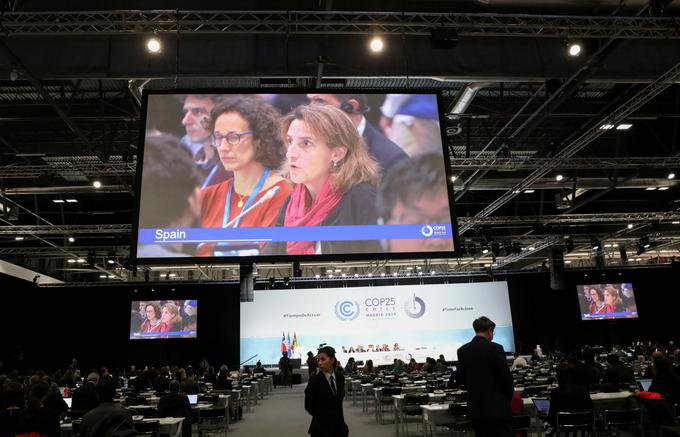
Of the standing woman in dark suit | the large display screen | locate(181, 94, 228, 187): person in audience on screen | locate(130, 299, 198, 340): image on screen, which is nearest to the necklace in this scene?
locate(181, 94, 228, 187): person in audience on screen

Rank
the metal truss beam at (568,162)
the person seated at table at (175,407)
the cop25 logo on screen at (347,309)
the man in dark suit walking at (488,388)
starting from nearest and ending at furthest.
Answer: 1. the man in dark suit walking at (488,388)
2. the person seated at table at (175,407)
3. the metal truss beam at (568,162)
4. the cop25 logo on screen at (347,309)

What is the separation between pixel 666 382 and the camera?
6070 millimetres

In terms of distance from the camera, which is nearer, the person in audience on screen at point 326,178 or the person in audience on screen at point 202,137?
the person in audience on screen at point 326,178

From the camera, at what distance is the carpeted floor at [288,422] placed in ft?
31.9

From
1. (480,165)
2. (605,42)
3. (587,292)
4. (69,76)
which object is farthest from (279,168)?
(587,292)

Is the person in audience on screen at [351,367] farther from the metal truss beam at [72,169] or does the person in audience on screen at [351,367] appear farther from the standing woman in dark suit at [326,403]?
the standing woman in dark suit at [326,403]

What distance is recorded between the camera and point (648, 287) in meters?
26.8

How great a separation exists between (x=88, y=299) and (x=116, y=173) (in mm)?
15776

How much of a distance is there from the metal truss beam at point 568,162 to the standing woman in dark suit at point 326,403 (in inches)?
318

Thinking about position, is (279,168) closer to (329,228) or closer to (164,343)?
(329,228)

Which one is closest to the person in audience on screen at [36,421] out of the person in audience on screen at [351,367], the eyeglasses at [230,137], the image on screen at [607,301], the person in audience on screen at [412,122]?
the eyeglasses at [230,137]

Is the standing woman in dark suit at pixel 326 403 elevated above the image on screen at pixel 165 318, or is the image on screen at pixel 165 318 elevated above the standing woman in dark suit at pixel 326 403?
the image on screen at pixel 165 318

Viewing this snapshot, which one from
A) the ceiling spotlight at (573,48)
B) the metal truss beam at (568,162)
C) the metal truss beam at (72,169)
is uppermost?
the ceiling spotlight at (573,48)

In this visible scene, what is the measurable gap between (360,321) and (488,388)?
66.9ft
